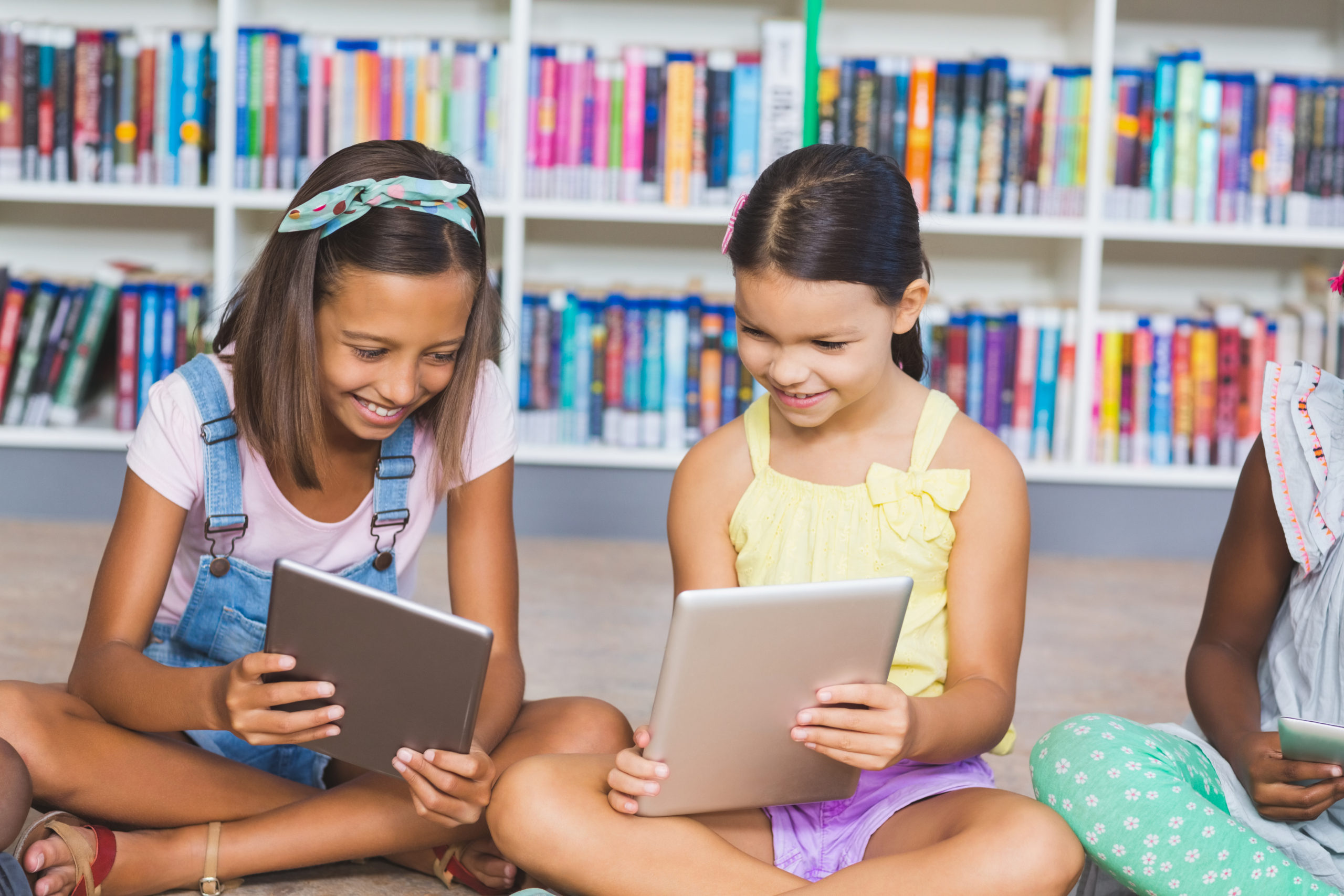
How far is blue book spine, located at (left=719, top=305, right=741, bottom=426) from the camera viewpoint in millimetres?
2436

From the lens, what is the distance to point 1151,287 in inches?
105

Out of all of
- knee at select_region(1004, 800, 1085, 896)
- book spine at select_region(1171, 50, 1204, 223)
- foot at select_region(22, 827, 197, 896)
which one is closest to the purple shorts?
knee at select_region(1004, 800, 1085, 896)

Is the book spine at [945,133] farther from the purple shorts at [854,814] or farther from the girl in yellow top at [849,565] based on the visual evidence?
the purple shorts at [854,814]

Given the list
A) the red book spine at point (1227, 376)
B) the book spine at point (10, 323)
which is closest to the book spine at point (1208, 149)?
the red book spine at point (1227, 376)

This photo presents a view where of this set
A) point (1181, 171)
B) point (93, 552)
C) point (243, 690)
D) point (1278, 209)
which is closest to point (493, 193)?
point (93, 552)

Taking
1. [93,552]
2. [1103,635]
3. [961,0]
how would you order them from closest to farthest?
[1103,635] → [93,552] → [961,0]

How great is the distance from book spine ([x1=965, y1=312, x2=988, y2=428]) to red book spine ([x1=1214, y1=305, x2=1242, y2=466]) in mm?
412

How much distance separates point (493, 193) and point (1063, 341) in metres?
1.02

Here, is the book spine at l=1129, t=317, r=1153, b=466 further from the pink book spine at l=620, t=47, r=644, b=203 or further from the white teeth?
the white teeth

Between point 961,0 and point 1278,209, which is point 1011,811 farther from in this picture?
point 961,0

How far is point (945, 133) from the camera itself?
238 centimetres

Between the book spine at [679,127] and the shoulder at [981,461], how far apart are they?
1313 millimetres

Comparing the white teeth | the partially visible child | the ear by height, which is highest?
the ear

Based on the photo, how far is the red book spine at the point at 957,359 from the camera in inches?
95.9
